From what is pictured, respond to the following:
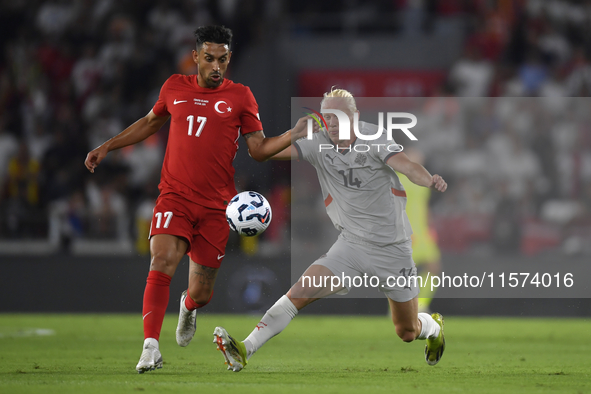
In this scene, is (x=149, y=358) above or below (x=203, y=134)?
below

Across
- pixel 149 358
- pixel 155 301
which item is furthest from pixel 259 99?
pixel 149 358

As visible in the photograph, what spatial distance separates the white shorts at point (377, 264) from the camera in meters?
5.97

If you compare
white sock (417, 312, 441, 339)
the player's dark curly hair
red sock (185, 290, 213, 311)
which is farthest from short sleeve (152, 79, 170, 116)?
white sock (417, 312, 441, 339)

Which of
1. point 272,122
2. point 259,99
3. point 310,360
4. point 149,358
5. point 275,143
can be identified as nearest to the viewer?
point 149,358

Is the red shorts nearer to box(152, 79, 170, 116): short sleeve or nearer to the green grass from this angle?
box(152, 79, 170, 116): short sleeve

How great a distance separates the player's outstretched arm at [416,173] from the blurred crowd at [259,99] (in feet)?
17.4

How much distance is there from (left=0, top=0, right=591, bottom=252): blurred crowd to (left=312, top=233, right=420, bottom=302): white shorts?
197 inches

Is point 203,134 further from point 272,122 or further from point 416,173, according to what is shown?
point 272,122

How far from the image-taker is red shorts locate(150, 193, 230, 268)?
6008mm

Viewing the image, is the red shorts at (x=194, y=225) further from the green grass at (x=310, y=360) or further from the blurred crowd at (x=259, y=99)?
the blurred crowd at (x=259, y=99)

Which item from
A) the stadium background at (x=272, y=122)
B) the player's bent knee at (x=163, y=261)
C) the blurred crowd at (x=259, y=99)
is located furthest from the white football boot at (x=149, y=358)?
the blurred crowd at (x=259, y=99)

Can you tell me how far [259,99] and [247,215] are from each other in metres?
7.57

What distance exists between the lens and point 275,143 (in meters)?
6.16

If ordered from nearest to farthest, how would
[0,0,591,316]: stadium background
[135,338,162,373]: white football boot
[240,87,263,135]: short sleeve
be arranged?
[135,338,162,373]: white football boot, [240,87,263,135]: short sleeve, [0,0,591,316]: stadium background
